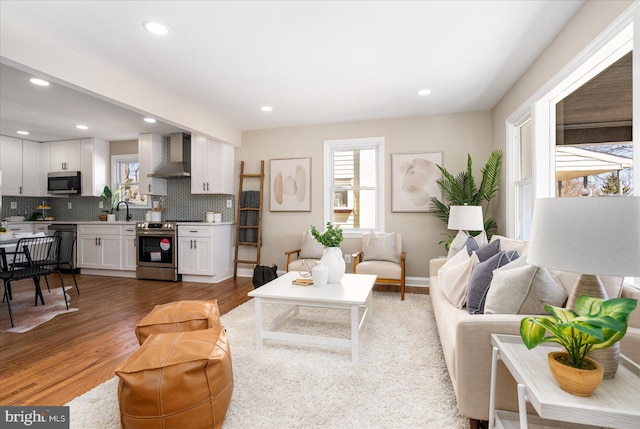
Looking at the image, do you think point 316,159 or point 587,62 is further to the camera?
point 316,159

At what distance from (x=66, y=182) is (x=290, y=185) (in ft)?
14.4

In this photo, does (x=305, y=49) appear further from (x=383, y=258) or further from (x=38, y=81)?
(x=38, y=81)

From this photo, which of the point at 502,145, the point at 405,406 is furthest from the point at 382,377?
the point at 502,145

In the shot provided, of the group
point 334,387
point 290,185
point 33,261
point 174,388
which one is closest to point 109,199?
point 33,261

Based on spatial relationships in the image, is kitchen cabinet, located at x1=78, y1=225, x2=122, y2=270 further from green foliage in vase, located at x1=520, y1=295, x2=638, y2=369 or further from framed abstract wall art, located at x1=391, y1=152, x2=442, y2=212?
green foliage in vase, located at x1=520, y1=295, x2=638, y2=369

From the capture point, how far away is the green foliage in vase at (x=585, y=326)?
94 centimetres

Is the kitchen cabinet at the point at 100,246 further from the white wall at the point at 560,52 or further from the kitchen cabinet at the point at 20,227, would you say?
the white wall at the point at 560,52

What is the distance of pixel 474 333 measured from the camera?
56.7 inches

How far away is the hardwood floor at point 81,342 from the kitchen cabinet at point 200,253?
1.14ft

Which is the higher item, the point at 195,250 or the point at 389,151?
the point at 389,151

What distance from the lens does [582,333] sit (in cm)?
102

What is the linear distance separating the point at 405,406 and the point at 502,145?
332 centimetres

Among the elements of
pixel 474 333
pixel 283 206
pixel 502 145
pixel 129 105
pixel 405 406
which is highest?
pixel 129 105

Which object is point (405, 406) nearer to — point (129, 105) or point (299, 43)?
point (299, 43)
